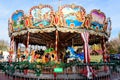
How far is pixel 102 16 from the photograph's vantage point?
14539mm

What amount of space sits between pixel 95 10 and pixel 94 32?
63.6 inches

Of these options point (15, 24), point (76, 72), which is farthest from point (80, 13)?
point (15, 24)

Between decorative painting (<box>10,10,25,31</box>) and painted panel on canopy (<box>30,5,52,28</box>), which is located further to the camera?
decorative painting (<box>10,10,25,31</box>)

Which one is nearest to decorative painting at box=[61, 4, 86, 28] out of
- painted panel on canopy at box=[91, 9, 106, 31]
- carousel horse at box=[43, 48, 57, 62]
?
painted panel on canopy at box=[91, 9, 106, 31]

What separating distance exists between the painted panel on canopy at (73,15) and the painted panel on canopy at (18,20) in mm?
3235

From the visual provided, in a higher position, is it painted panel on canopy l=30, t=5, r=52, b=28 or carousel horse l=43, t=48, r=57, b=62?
painted panel on canopy l=30, t=5, r=52, b=28

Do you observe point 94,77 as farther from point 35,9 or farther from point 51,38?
point 51,38

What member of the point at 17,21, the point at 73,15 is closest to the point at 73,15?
the point at 73,15

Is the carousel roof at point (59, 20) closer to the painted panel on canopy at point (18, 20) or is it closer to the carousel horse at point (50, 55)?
the painted panel on canopy at point (18, 20)

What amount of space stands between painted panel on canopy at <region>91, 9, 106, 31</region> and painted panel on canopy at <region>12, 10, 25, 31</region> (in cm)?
513

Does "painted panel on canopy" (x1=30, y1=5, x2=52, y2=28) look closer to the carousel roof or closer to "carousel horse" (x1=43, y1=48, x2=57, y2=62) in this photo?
the carousel roof

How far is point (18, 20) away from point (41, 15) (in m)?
2.20

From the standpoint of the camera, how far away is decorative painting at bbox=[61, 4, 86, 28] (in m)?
13.0

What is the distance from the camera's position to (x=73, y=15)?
13047 millimetres
